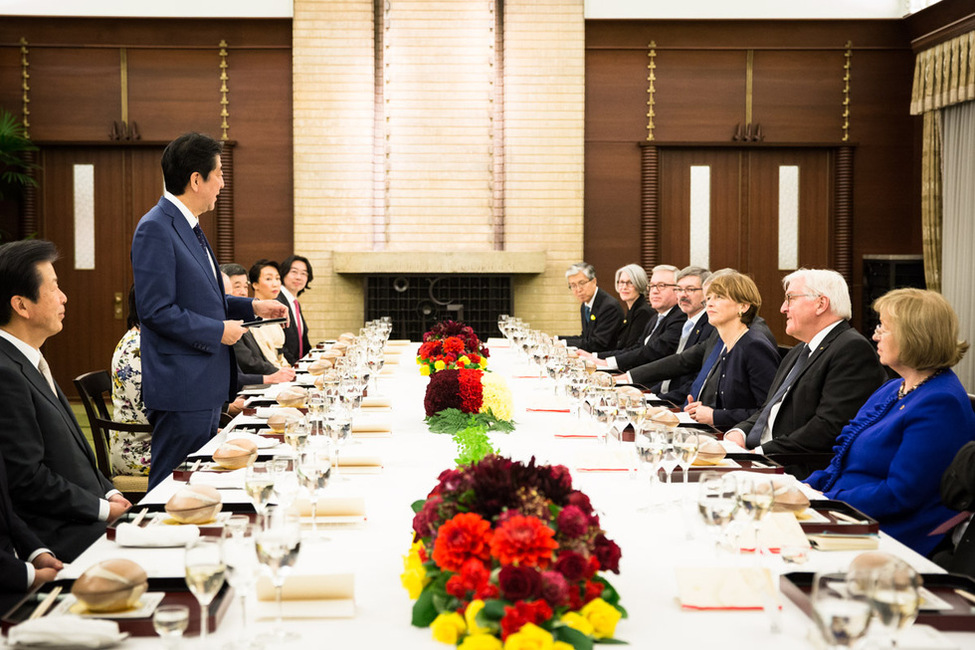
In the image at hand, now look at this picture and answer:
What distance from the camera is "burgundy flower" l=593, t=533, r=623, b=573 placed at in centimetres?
147

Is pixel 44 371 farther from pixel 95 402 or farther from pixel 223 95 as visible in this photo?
pixel 223 95

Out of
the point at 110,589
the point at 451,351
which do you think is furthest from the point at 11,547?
the point at 451,351

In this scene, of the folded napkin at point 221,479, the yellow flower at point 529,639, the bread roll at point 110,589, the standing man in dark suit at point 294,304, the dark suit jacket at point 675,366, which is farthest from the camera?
the standing man in dark suit at point 294,304

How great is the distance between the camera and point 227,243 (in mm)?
9617

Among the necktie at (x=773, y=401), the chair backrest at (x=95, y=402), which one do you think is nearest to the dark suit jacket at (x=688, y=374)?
the necktie at (x=773, y=401)

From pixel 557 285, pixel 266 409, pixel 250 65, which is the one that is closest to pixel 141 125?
pixel 250 65

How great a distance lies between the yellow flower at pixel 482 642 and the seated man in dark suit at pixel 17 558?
1200 millimetres

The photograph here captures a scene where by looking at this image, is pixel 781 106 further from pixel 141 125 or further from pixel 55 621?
pixel 55 621

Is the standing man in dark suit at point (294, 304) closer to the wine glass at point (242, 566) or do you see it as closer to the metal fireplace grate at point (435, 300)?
the metal fireplace grate at point (435, 300)

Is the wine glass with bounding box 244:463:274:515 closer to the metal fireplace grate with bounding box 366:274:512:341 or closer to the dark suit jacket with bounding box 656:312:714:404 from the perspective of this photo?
the dark suit jacket with bounding box 656:312:714:404

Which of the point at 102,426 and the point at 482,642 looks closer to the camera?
the point at 482,642

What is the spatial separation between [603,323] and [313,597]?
6.06 metres

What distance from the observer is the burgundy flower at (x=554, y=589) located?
1.36 metres

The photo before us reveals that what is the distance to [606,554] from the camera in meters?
1.47
